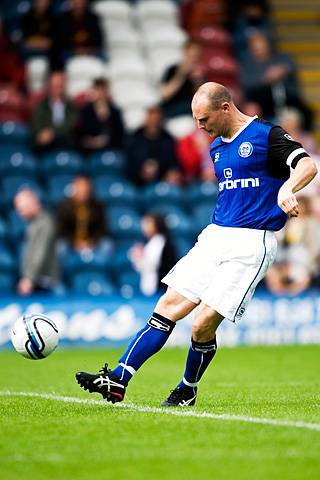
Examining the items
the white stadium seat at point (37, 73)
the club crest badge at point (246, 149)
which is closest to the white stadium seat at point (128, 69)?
the white stadium seat at point (37, 73)

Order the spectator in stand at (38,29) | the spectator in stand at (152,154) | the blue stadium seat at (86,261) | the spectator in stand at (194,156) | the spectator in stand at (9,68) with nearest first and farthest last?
the blue stadium seat at (86,261) → the spectator in stand at (152,154) → the spectator in stand at (194,156) → the spectator in stand at (9,68) → the spectator in stand at (38,29)

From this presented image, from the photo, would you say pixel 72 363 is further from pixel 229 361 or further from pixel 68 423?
pixel 68 423

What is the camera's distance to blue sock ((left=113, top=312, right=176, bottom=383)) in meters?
7.42

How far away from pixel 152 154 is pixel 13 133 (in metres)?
2.36

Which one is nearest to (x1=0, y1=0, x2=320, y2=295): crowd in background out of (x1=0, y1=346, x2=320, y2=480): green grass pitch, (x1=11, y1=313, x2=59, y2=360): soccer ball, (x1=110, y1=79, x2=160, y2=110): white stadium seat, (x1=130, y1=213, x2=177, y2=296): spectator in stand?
(x1=130, y1=213, x2=177, y2=296): spectator in stand

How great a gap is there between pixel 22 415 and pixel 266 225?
2.11m

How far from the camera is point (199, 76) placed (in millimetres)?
19281

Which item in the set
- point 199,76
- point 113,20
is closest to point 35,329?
point 199,76

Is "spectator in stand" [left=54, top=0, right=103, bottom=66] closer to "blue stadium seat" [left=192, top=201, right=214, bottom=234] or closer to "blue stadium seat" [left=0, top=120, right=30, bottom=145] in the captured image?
"blue stadium seat" [left=0, top=120, right=30, bottom=145]

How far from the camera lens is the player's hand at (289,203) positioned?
22.0ft

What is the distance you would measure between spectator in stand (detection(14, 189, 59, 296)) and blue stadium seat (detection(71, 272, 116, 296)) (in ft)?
3.44

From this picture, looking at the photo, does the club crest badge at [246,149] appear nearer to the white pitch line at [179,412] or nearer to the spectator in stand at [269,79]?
the white pitch line at [179,412]

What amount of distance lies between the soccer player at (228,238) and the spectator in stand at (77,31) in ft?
41.6

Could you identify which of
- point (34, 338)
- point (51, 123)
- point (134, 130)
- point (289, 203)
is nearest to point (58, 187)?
point (51, 123)
